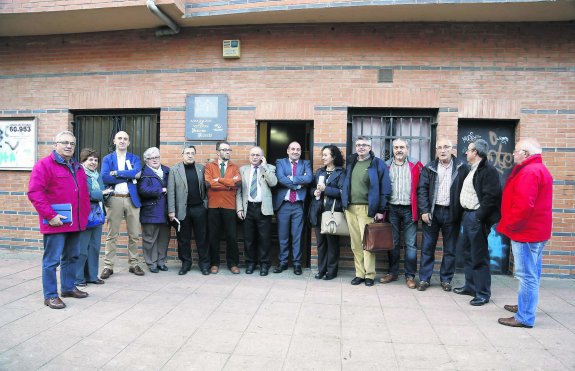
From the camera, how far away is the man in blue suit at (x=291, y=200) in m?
6.00

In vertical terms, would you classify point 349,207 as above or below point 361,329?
above

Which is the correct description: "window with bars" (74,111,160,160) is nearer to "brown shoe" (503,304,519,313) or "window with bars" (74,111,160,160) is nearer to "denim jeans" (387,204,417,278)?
"denim jeans" (387,204,417,278)

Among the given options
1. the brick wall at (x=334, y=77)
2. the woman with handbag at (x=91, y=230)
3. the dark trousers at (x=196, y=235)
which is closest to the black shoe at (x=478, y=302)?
the brick wall at (x=334, y=77)

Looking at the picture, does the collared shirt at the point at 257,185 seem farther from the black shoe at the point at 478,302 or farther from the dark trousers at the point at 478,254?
the black shoe at the point at 478,302

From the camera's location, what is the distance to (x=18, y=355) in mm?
3277

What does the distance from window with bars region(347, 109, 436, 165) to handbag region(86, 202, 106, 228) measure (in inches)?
149

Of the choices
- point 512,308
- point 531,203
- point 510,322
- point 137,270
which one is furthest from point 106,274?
point 531,203

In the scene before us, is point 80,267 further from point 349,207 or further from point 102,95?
point 349,207

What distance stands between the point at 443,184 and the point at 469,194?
37 centimetres

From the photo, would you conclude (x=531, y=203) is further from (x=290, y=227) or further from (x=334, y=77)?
(x=334, y=77)

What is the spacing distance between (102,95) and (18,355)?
4588 millimetres

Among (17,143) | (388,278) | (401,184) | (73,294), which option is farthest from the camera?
(17,143)

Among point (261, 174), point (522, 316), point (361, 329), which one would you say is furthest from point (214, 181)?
point (522, 316)

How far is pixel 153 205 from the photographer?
5.98 metres
